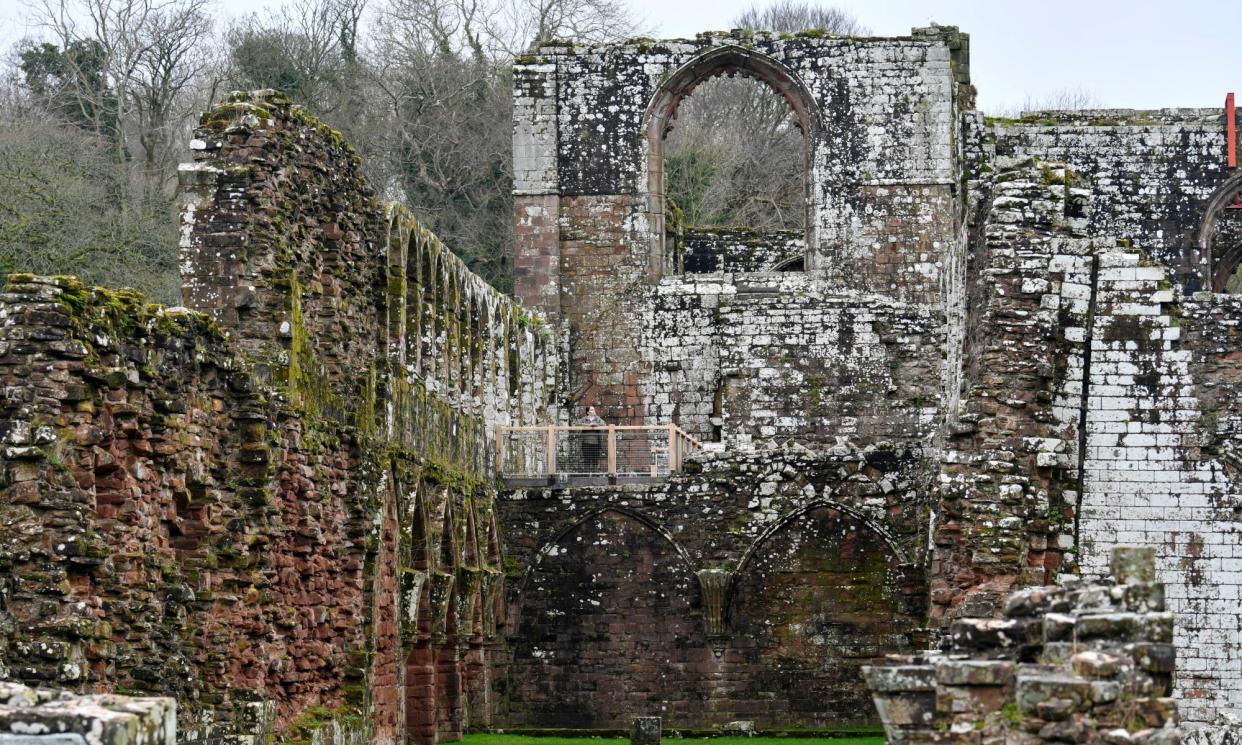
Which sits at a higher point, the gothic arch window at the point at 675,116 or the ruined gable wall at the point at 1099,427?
the gothic arch window at the point at 675,116

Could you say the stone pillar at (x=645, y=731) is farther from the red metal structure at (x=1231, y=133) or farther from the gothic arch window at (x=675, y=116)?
the red metal structure at (x=1231, y=133)

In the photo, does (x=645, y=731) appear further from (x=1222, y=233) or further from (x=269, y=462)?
(x=1222, y=233)

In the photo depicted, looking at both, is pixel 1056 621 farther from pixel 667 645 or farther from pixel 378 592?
pixel 667 645

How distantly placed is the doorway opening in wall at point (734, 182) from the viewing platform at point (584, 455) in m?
4.19

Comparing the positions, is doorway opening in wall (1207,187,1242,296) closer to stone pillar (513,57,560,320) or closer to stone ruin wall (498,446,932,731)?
stone ruin wall (498,446,932,731)

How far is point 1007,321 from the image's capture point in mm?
19219

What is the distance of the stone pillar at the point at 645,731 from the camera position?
2528cm

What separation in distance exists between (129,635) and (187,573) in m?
2.34

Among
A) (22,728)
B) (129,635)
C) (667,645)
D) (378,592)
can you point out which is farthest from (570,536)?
Answer: (22,728)

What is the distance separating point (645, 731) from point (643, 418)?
7595 mm

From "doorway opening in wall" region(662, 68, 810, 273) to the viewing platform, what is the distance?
4.19m

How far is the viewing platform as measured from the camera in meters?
29.6

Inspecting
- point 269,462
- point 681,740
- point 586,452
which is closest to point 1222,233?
point 586,452

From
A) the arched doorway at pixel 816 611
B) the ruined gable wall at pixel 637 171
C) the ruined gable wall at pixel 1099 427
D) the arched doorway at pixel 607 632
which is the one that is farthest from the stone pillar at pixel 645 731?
the ruined gable wall at pixel 637 171
